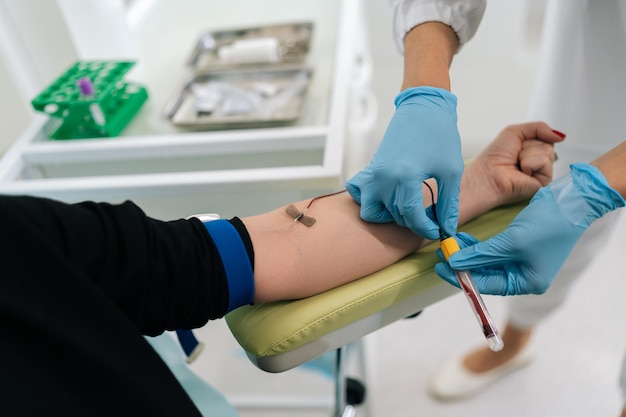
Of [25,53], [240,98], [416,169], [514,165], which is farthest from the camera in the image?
[25,53]

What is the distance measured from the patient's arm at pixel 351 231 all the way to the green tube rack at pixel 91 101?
2.17ft

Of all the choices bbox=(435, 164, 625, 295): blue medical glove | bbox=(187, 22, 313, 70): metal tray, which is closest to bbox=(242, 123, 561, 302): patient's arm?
bbox=(435, 164, 625, 295): blue medical glove

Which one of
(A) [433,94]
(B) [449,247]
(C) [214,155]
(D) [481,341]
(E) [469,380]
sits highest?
(A) [433,94]

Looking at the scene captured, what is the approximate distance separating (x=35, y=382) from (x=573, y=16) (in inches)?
40.3

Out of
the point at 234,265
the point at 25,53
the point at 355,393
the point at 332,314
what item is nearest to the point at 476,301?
the point at 332,314

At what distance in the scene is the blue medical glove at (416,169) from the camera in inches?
29.4

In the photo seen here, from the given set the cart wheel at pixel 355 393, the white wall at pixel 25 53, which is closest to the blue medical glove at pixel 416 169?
the cart wheel at pixel 355 393

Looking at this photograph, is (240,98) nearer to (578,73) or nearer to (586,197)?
(578,73)

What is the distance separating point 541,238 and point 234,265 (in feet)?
1.39

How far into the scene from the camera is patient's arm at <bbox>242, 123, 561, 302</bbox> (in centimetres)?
73

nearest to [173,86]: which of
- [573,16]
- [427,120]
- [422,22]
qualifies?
[422,22]

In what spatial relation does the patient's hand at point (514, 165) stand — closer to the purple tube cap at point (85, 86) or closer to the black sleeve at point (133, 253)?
the black sleeve at point (133, 253)

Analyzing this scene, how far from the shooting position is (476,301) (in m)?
0.66

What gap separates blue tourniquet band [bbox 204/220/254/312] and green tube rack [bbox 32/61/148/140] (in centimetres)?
68
